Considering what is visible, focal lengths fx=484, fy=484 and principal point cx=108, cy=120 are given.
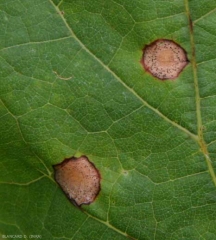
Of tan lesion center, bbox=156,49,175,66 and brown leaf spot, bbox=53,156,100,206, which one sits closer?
tan lesion center, bbox=156,49,175,66

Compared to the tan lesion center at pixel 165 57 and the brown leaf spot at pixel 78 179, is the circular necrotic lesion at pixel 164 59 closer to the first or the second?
the tan lesion center at pixel 165 57

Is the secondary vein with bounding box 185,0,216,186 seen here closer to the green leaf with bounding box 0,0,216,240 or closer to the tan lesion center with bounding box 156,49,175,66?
the green leaf with bounding box 0,0,216,240

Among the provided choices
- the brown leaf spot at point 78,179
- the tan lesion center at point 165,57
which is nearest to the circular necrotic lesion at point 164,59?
the tan lesion center at point 165,57

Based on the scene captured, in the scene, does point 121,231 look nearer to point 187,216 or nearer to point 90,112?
point 187,216

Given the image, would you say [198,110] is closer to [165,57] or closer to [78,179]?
A: [165,57]

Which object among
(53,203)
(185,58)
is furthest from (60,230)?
(185,58)

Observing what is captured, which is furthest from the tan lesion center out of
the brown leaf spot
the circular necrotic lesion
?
the brown leaf spot
